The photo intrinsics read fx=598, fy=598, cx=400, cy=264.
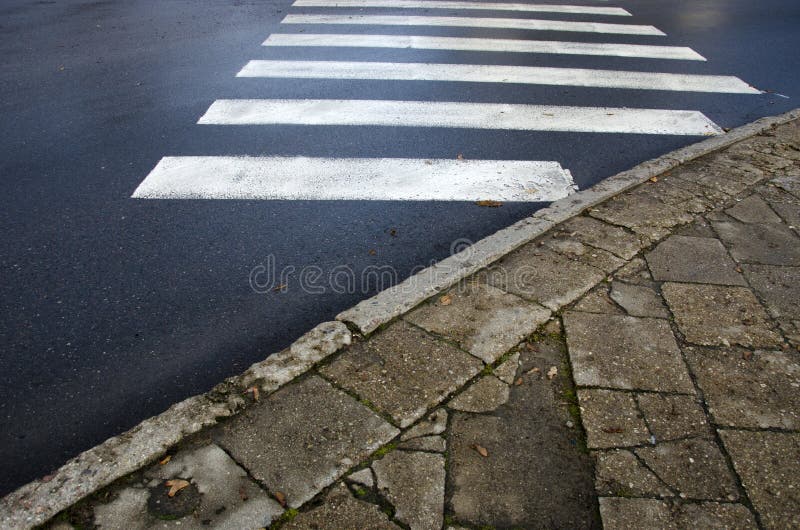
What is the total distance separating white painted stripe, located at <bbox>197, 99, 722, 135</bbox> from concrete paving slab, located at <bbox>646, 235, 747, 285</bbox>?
2276 millimetres

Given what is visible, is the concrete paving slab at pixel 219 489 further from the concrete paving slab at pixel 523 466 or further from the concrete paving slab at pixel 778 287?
the concrete paving slab at pixel 778 287

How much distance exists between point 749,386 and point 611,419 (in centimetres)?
80

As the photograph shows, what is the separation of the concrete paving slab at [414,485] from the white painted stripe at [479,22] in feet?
28.2

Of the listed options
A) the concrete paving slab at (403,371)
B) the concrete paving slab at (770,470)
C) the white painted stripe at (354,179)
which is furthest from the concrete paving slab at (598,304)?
the white painted stripe at (354,179)

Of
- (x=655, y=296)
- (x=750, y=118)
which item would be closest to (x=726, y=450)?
(x=655, y=296)

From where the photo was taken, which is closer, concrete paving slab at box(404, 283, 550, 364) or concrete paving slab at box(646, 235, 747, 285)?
concrete paving slab at box(404, 283, 550, 364)

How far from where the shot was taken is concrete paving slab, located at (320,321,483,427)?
2908 mm

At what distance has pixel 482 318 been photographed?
3473mm

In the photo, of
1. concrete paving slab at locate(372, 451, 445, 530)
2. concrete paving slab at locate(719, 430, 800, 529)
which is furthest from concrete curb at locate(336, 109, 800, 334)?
concrete paving slab at locate(719, 430, 800, 529)

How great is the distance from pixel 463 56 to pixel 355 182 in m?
4.02

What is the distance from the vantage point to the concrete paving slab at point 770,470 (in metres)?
2.40

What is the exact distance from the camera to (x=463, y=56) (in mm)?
8305

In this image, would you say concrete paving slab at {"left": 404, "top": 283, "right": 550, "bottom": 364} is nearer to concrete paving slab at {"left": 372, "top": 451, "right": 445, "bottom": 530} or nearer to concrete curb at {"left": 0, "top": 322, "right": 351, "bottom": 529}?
concrete curb at {"left": 0, "top": 322, "right": 351, "bottom": 529}

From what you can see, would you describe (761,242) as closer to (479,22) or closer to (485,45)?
(485,45)
